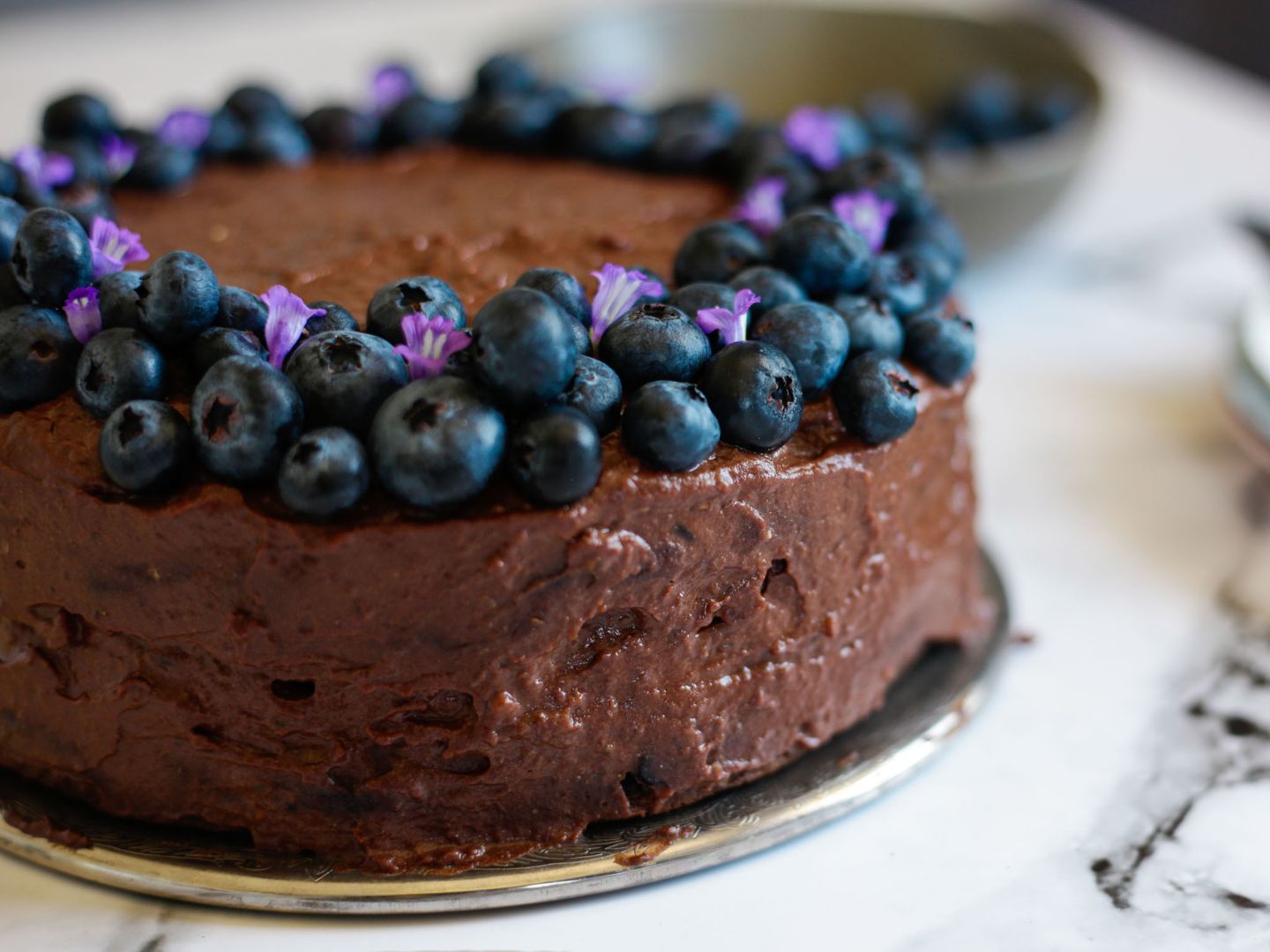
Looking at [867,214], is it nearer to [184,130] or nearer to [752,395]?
[752,395]

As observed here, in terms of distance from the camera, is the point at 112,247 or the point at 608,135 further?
the point at 608,135

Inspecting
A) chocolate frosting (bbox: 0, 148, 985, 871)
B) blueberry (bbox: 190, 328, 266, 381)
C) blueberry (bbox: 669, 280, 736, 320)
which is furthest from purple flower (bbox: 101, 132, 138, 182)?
blueberry (bbox: 669, 280, 736, 320)

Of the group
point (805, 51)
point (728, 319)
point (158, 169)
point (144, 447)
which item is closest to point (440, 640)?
point (144, 447)

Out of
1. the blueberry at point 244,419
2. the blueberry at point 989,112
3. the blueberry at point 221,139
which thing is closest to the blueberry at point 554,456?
the blueberry at point 244,419

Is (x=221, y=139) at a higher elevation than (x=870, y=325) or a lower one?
lower

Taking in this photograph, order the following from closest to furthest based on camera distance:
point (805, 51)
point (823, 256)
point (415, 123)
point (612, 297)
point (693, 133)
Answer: point (612, 297) < point (823, 256) < point (693, 133) < point (415, 123) < point (805, 51)

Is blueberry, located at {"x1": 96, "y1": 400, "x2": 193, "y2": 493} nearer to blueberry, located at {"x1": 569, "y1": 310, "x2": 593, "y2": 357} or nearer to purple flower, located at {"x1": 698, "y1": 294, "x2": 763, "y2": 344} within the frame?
blueberry, located at {"x1": 569, "y1": 310, "x2": 593, "y2": 357}

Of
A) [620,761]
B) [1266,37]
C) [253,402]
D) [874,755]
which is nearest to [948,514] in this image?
[874,755]
